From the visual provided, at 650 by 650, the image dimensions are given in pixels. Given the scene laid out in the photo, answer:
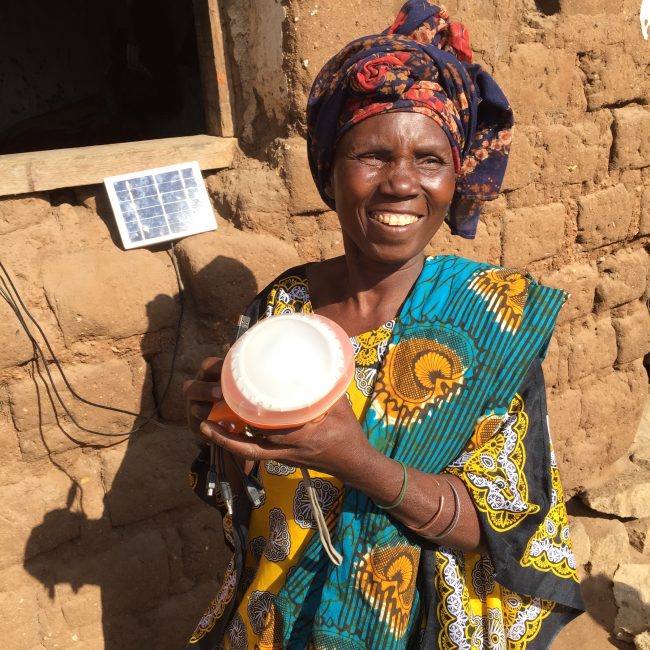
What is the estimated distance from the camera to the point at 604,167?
10.8 feet

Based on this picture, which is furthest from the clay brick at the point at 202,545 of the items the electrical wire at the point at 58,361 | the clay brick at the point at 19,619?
the clay brick at the point at 19,619

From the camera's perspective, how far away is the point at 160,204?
2305 millimetres

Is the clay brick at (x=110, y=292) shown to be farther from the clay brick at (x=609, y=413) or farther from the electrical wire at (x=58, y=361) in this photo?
the clay brick at (x=609, y=413)

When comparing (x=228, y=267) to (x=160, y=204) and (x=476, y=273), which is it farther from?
(x=476, y=273)

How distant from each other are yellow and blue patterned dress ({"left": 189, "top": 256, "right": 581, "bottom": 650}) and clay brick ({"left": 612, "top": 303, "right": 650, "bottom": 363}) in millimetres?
2332

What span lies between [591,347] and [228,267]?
1978 mm

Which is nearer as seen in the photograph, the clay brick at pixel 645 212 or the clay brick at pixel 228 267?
the clay brick at pixel 228 267

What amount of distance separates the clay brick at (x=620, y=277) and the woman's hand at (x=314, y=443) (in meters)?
2.60

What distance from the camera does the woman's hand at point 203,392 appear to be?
1.31 meters

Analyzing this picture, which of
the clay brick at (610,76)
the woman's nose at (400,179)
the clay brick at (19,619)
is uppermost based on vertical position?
the woman's nose at (400,179)

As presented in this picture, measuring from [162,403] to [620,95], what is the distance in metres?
2.38

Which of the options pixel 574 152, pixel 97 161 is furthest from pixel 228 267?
pixel 574 152

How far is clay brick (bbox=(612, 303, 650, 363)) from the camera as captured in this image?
11.8 ft

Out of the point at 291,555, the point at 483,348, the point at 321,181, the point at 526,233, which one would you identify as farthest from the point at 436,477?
the point at 526,233
